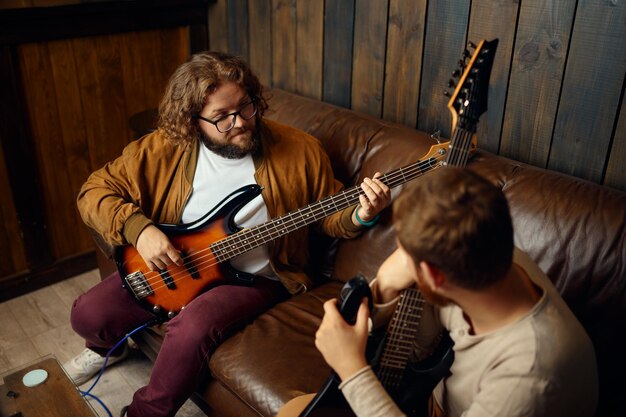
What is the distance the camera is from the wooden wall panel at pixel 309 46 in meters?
2.23

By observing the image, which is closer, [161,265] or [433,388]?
[433,388]

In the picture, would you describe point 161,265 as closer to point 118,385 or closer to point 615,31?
point 118,385

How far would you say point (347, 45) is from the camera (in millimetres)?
2135

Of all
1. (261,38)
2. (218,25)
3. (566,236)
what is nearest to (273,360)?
(566,236)

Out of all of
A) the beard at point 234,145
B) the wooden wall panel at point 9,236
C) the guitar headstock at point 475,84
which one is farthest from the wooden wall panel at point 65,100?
the guitar headstock at point 475,84

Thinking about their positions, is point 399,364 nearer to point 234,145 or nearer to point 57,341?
point 234,145

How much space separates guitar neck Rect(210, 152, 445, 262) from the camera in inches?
62.7

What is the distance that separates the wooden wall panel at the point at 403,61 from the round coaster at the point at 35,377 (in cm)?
138

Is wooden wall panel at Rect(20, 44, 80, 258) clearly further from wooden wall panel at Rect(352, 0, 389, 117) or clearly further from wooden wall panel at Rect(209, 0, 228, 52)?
wooden wall panel at Rect(352, 0, 389, 117)

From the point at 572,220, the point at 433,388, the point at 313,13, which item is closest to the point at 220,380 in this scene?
the point at 433,388

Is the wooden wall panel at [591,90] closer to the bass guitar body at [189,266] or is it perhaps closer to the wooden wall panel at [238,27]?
the bass guitar body at [189,266]

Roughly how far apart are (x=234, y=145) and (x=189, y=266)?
0.39 m

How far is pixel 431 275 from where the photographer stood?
0.91 m

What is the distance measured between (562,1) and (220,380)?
137cm
